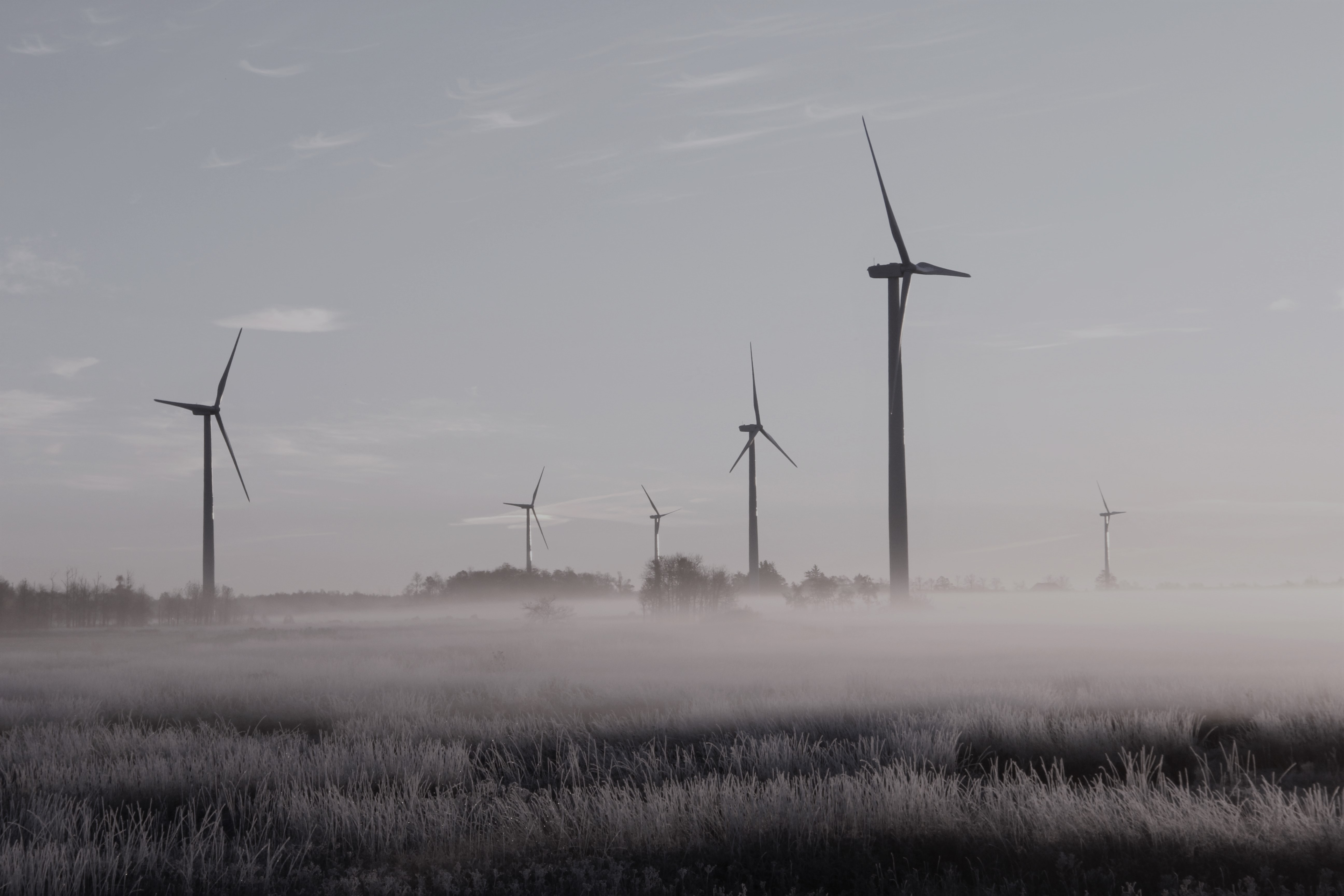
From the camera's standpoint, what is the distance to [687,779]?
11.8 meters

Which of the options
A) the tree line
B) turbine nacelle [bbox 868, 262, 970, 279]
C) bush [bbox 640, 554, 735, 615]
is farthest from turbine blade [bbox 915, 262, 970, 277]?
the tree line

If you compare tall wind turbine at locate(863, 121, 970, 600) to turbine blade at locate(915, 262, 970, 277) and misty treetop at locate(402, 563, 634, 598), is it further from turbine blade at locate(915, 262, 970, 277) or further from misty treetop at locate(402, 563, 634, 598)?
misty treetop at locate(402, 563, 634, 598)

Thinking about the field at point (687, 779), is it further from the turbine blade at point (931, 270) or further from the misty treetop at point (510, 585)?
the misty treetop at point (510, 585)

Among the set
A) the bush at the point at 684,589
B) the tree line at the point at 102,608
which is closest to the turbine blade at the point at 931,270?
the bush at the point at 684,589

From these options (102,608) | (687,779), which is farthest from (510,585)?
(687,779)

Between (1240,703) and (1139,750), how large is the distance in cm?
477

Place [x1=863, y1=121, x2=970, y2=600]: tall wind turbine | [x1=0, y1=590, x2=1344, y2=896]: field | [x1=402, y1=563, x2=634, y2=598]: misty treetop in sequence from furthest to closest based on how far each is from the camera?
[x1=402, y1=563, x2=634, y2=598]: misty treetop < [x1=863, y1=121, x2=970, y2=600]: tall wind turbine < [x1=0, y1=590, x2=1344, y2=896]: field

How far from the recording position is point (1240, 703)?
1736 cm

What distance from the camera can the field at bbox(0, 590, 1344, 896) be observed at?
8234 millimetres

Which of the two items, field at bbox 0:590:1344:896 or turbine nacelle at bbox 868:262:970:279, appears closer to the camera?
field at bbox 0:590:1344:896

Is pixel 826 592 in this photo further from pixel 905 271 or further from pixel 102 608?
pixel 102 608

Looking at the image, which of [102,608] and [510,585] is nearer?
[102,608]

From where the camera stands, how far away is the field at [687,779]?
8.23m

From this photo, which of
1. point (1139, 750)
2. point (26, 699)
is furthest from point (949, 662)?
point (26, 699)
